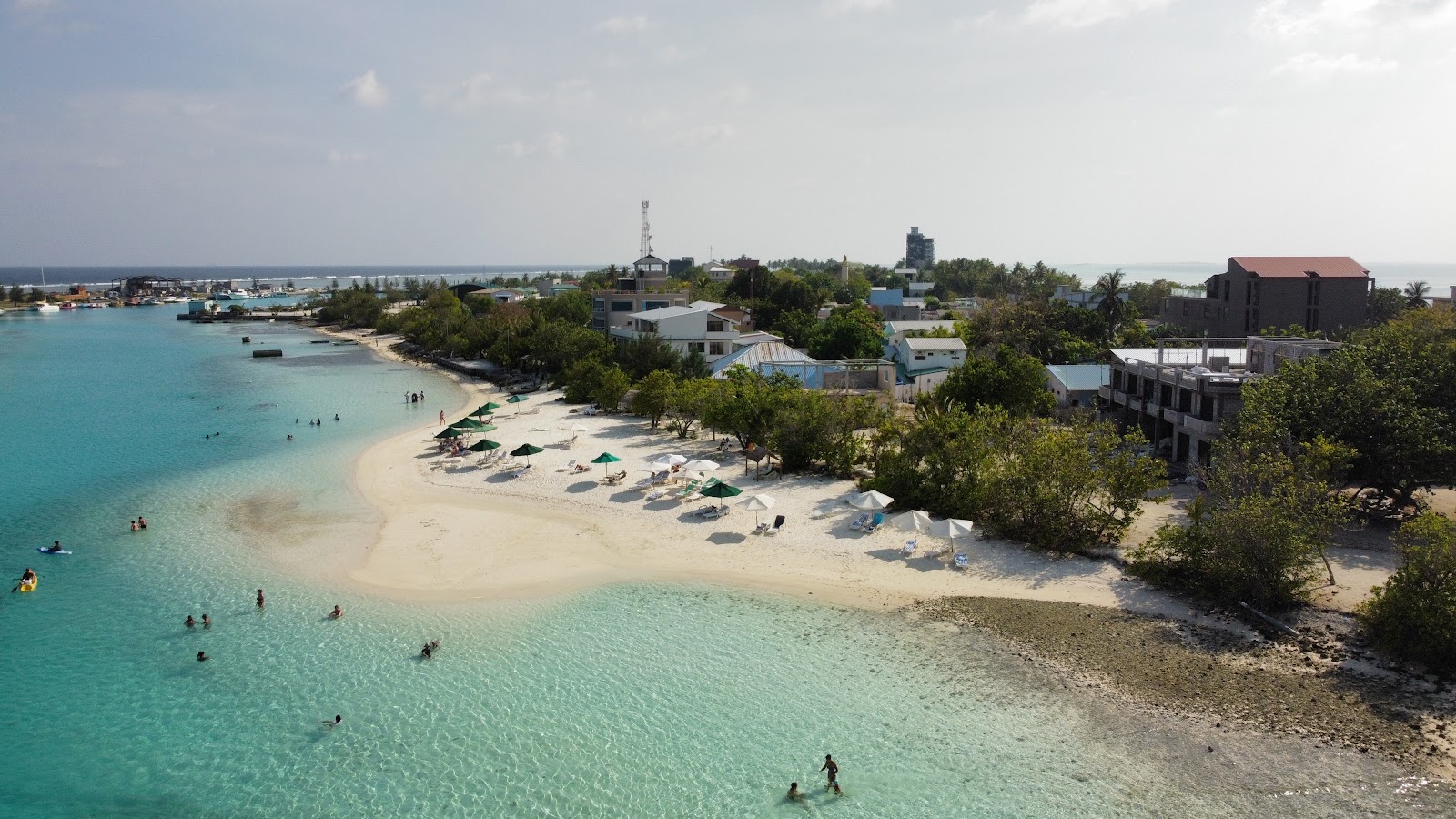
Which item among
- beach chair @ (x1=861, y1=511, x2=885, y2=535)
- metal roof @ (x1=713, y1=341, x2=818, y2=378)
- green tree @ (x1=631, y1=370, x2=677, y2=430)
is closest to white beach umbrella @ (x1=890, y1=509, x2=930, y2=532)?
beach chair @ (x1=861, y1=511, x2=885, y2=535)

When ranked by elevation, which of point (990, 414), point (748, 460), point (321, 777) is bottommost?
point (321, 777)

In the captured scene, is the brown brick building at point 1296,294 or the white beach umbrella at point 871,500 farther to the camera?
the brown brick building at point 1296,294

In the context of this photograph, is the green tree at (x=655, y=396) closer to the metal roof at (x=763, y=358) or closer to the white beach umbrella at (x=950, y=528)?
the metal roof at (x=763, y=358)

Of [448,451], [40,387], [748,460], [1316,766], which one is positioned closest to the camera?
[1316,766]

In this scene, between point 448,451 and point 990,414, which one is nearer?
point 990,414

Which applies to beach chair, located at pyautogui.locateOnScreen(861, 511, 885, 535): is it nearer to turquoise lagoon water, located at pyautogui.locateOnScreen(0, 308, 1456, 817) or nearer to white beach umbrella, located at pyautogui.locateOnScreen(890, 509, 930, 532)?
white beach umbrella, located at pyautogui.locateOnScreen(890, 509, 930, 532)

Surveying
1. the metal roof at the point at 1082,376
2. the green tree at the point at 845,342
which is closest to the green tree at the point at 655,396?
the green tree at the point at 845,342

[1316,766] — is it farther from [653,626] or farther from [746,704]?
[653,626]

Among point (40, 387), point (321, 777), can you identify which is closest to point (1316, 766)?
point (321, 777)
